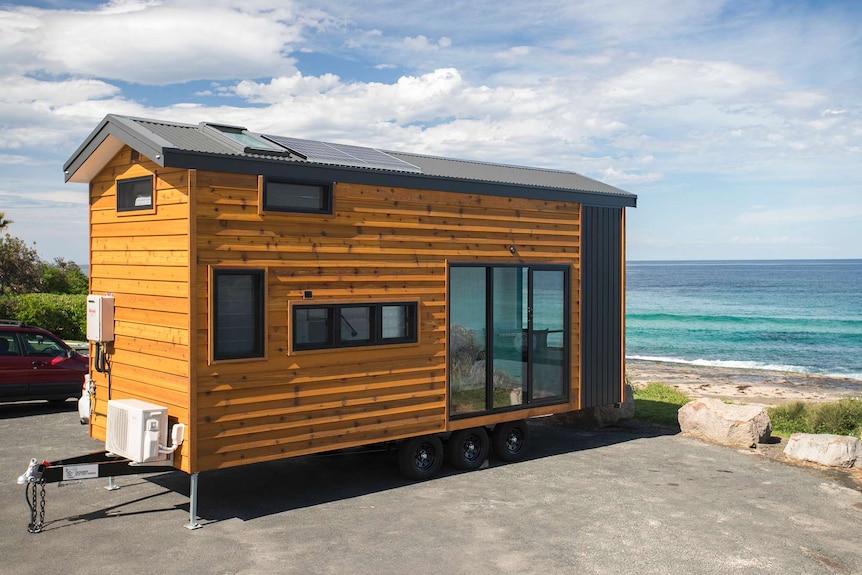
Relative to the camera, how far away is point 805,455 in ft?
39.7

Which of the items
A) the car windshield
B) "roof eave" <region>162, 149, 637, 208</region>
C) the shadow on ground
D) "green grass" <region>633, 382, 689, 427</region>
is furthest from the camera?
"green grass" <region>633, 382, 689, 427</region>

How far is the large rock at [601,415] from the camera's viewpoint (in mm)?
14484

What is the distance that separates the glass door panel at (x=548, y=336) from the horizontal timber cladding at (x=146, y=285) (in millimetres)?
5368

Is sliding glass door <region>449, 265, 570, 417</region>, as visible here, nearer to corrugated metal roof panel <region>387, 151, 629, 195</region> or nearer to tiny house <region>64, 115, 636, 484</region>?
tiny house <region>64, 115, 636, 484</region>

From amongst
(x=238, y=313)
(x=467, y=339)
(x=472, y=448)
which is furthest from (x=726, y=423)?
(x=238, y=313)

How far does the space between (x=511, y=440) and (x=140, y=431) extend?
546cm

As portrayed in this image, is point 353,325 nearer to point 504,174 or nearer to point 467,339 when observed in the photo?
point 467,339

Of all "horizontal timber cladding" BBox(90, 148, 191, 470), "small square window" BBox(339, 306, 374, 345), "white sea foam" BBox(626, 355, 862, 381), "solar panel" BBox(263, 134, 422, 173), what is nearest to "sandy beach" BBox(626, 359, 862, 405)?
"white sea foam" BBox(626, 355, 862, 381)

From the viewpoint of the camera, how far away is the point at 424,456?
10969 mm

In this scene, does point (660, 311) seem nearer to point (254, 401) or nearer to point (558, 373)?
point (558, 373)

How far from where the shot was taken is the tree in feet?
95.9

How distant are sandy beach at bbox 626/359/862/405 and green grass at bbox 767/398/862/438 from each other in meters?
8.89

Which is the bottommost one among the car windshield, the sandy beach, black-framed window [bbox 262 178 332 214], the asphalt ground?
the sandy beach

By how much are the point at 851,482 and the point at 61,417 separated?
12.6 metres
